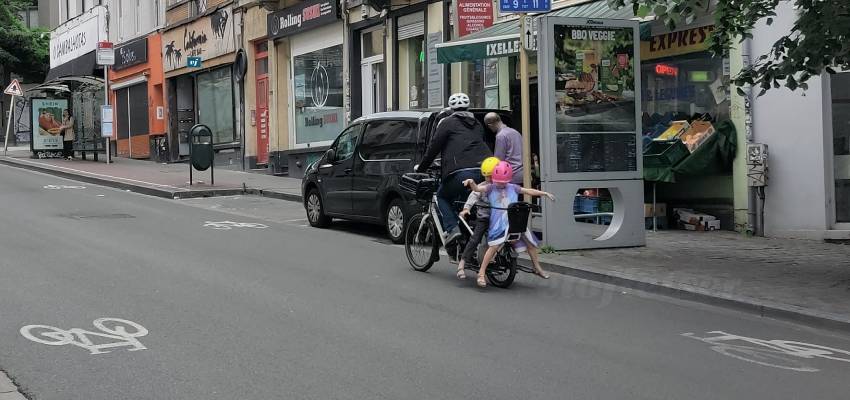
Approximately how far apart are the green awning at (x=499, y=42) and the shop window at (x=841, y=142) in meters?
3.12

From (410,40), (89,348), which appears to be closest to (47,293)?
(89,348)

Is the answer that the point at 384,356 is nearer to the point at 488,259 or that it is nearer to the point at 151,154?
the point at 488,259

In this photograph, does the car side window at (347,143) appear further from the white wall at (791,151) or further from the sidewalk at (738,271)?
the white wall at (791,151)

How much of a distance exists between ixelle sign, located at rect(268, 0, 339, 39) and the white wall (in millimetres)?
12178

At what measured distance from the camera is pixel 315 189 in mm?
14969

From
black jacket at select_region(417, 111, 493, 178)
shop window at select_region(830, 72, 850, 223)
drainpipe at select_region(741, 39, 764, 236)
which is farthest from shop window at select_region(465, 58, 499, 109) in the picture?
black jacket at select_region(417, 111, 493, 178)

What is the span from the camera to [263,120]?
2666 cm

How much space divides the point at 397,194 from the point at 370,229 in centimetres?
208

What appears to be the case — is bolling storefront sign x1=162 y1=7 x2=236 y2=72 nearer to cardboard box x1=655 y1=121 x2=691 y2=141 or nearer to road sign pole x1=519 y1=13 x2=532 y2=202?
cardboard box x1=655 y1=121 x2=691 y2=141

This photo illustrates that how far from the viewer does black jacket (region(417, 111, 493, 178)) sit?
9727 mm

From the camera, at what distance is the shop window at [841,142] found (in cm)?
1249

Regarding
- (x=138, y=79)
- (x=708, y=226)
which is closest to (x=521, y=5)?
(x=708, y=226)

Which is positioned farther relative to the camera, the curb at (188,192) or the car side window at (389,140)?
the curb at (188,192)

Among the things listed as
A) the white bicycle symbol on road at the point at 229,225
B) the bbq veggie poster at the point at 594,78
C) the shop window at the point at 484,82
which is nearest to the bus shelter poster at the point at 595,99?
the bbq veggie poster at the point at 594,78
